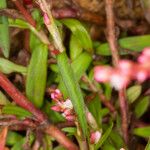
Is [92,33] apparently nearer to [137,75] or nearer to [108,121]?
[108,121]

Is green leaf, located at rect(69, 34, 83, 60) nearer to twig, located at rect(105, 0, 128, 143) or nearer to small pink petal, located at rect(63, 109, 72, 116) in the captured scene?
twig, located at rect(105, 0, 128, 143)

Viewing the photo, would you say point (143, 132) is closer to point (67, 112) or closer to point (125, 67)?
point (67, 112)

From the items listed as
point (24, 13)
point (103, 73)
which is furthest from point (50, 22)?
point (103, 73)

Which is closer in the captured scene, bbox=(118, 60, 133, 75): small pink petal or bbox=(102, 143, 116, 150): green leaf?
bbox=(118, 60, 133, 75): small pink petal

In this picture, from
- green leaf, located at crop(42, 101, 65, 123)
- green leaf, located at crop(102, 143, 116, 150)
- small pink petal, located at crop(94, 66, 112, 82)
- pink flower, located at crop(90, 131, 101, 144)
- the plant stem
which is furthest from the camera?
green leaf, located at crop(42, 101, 65, 123)

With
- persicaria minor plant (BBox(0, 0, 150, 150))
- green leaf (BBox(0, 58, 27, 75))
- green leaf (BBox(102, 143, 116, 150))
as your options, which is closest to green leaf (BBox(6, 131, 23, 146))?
persicaria minor plant (BBox(0, 0, 150, 150))

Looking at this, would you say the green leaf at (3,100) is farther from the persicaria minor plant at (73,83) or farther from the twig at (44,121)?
the twig at (44,121)

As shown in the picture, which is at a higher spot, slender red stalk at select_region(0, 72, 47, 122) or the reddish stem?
the reddish stem
